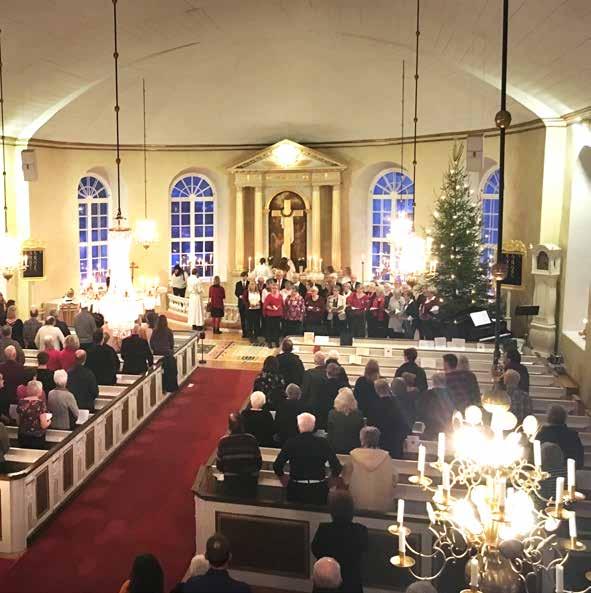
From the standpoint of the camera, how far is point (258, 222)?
65.4ft

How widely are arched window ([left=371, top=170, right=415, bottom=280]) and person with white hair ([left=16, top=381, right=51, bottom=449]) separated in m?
12.9

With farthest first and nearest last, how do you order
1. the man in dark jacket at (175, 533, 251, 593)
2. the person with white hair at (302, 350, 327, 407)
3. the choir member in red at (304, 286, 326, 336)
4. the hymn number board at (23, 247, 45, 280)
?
the hymn number board at (23, 247, 45, 280), the choir member in red at (304, 286, 326, 336), the person with white hair at (302, 350, 327, 407), the man in dark jacket at (175, 533, 251, 593)

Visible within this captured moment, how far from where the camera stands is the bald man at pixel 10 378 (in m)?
8.77

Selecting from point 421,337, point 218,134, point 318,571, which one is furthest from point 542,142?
point 318,571

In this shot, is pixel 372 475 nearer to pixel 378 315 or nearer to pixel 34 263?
pixel 378 315

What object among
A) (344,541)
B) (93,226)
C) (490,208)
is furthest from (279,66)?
(344,541)

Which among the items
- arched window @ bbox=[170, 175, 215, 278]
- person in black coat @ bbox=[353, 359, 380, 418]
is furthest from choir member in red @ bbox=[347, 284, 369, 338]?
arched window @ bbox=[170, 175, 215, 278]

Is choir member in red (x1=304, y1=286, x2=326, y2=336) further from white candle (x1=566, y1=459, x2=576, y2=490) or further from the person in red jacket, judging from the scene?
white candle (x1=566, y1=459, x2=576, y2=490)

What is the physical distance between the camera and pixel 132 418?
1027 centimetres

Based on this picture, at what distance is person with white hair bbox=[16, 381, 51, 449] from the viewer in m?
7.77

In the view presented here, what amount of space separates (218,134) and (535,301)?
10058mm

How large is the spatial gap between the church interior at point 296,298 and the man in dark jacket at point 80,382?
0.04 metres

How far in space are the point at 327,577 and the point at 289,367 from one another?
543 centimetres

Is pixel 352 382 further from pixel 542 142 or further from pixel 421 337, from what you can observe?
pixel 542 142
